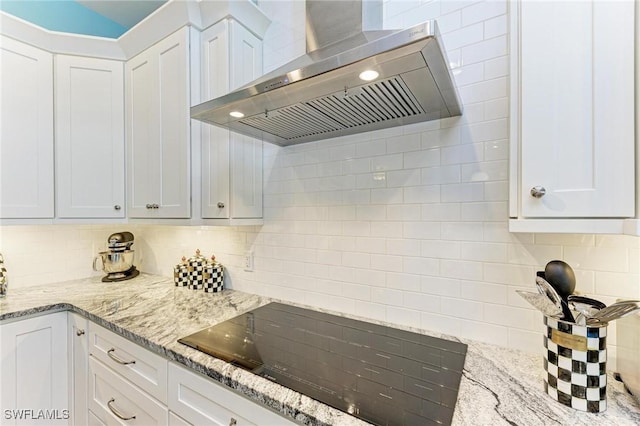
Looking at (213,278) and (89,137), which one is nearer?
(213,278)

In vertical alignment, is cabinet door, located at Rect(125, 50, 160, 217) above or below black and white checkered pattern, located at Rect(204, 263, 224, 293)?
above

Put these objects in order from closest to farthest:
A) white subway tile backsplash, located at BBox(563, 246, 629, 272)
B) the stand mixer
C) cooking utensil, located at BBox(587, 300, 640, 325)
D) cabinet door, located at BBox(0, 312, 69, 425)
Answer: cooking utensil, located at BBox(587, 300, 640, 325) → white subway tile backsplash, located at BBox(563, 246, 629, 272) → cabinet door, located at BBox(0, 312, 69, 425) → the stand mixer

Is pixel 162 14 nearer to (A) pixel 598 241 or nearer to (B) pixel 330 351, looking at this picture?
(B) pixel 330 351

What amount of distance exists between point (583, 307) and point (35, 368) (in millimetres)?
2407

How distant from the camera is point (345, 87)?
0.93 metres

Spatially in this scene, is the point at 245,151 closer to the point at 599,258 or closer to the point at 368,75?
the point at 368,75

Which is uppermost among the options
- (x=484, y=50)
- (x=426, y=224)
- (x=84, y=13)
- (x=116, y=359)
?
(x=84, y=13)

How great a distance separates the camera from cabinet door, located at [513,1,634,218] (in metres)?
0.72

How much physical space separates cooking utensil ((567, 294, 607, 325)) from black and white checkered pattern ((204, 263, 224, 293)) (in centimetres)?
164

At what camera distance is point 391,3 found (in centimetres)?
133

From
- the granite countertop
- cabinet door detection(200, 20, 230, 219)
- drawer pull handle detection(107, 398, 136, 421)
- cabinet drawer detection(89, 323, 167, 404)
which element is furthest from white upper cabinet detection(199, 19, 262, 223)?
drawer pull handle detection(107, 398, 136, 421)

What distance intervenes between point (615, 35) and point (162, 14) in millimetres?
1938

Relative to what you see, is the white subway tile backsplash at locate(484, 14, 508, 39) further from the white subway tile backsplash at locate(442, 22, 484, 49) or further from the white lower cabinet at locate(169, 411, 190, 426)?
the white lower cabinet at locate(169, 411, 190, 426)

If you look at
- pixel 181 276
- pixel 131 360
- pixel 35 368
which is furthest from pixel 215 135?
pixel 35 368
